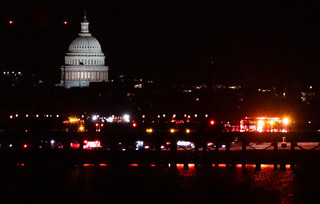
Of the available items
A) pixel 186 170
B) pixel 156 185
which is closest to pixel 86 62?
pixel 186 170

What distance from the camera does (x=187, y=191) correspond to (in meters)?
Answer: 53.4

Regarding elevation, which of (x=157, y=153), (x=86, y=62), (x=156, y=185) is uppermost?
(x=86, y=62)

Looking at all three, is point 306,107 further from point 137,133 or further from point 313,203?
point 313,203

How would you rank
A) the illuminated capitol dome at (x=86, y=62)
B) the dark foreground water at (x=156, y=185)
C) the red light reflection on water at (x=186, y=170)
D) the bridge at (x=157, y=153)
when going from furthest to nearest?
the illuminated capitol dome at (x=86, y=62), the bridge at (x=157, y=153), the red light reflection on water at (x=186, y=170), the dark foreground water at (x=156, y=185)

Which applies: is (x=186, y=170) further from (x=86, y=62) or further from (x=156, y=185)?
(x=86, y=62)

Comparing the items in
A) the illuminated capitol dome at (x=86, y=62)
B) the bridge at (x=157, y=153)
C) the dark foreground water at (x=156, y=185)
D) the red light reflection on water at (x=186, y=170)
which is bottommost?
the dark foreground water at (x=156, y=185)

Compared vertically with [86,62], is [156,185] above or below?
below

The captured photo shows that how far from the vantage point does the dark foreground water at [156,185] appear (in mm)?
50656

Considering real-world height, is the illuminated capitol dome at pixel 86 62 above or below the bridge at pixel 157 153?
above

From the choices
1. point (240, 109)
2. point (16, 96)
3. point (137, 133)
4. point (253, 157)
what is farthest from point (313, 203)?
point (16, 96)

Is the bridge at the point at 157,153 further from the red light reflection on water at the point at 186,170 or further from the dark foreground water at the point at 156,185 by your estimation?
the dark foreground water at the point at 156,185

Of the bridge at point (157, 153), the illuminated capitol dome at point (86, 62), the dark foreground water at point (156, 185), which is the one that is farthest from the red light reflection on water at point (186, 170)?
the illuminated capitol dome at point (86, 62)

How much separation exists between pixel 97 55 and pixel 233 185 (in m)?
134

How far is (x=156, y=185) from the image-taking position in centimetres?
5572
